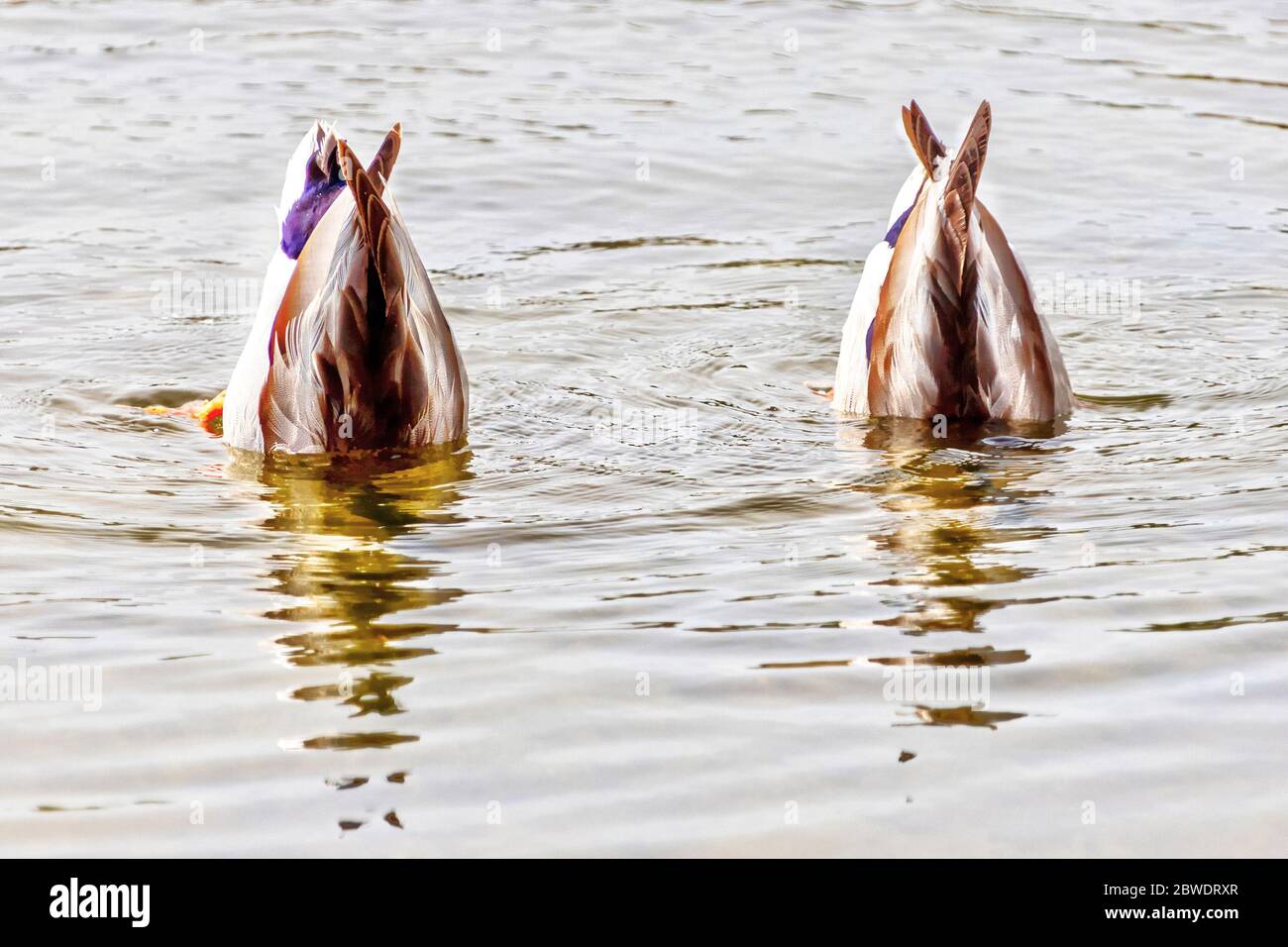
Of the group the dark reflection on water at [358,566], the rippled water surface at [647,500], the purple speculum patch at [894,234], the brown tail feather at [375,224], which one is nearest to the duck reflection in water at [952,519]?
the rippled water surface at [647,500]

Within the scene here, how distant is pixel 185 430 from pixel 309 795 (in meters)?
3.41

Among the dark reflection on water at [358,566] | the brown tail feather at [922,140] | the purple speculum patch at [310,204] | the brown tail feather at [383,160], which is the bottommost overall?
the dark reflection on water at [358,566]

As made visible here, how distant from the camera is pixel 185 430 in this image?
22.4ft

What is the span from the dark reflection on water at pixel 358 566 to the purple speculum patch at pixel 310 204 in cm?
75

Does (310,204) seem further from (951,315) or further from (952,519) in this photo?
(952,519)

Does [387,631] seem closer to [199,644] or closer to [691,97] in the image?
[199,644]

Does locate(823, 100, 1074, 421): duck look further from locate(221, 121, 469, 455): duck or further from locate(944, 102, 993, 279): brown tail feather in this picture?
locate(221, 121, 469, 455): duck

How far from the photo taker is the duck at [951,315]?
20.4 ft

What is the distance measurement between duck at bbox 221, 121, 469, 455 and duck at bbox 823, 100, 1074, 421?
154 cm

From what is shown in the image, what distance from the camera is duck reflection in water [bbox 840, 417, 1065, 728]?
4.62 meters

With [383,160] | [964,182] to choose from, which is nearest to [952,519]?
[964,182]

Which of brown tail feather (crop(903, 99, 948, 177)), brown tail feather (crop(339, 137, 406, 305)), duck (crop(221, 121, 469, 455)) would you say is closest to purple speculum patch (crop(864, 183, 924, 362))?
brown tail feather (crop(903, 99, 948, 177))

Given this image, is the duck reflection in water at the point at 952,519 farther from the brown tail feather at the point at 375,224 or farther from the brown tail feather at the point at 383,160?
the brown tail feather at the point at 383,160

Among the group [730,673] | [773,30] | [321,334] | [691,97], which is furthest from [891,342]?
[773,30]
